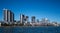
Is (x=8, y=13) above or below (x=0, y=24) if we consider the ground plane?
above

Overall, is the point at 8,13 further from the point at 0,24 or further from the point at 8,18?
the point at 0,24

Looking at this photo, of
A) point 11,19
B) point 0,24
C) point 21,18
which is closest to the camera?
point 0,24

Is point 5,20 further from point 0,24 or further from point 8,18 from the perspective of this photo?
point 0,24

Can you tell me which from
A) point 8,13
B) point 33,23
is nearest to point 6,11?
point 8,13

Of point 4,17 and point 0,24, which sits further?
point 4,17

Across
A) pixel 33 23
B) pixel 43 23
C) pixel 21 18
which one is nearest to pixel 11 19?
pixel 21 18

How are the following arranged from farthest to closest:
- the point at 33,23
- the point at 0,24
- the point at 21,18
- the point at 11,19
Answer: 1. the point at 33,23
2. the point at 21,18
3. the point at 11,19
4. the point at 0,24

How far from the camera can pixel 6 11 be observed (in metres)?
78.3

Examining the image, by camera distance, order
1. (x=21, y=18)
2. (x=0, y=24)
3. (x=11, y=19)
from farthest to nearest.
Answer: (x=21, y=18)
(x=11, y=19)
(x=0, y=24)

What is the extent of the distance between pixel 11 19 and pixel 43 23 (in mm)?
24789

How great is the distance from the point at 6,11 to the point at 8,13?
129 centimetres

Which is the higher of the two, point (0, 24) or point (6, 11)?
point (6, 11)

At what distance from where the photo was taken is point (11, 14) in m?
80.2

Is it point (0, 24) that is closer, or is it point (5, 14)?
point (0, 24)
